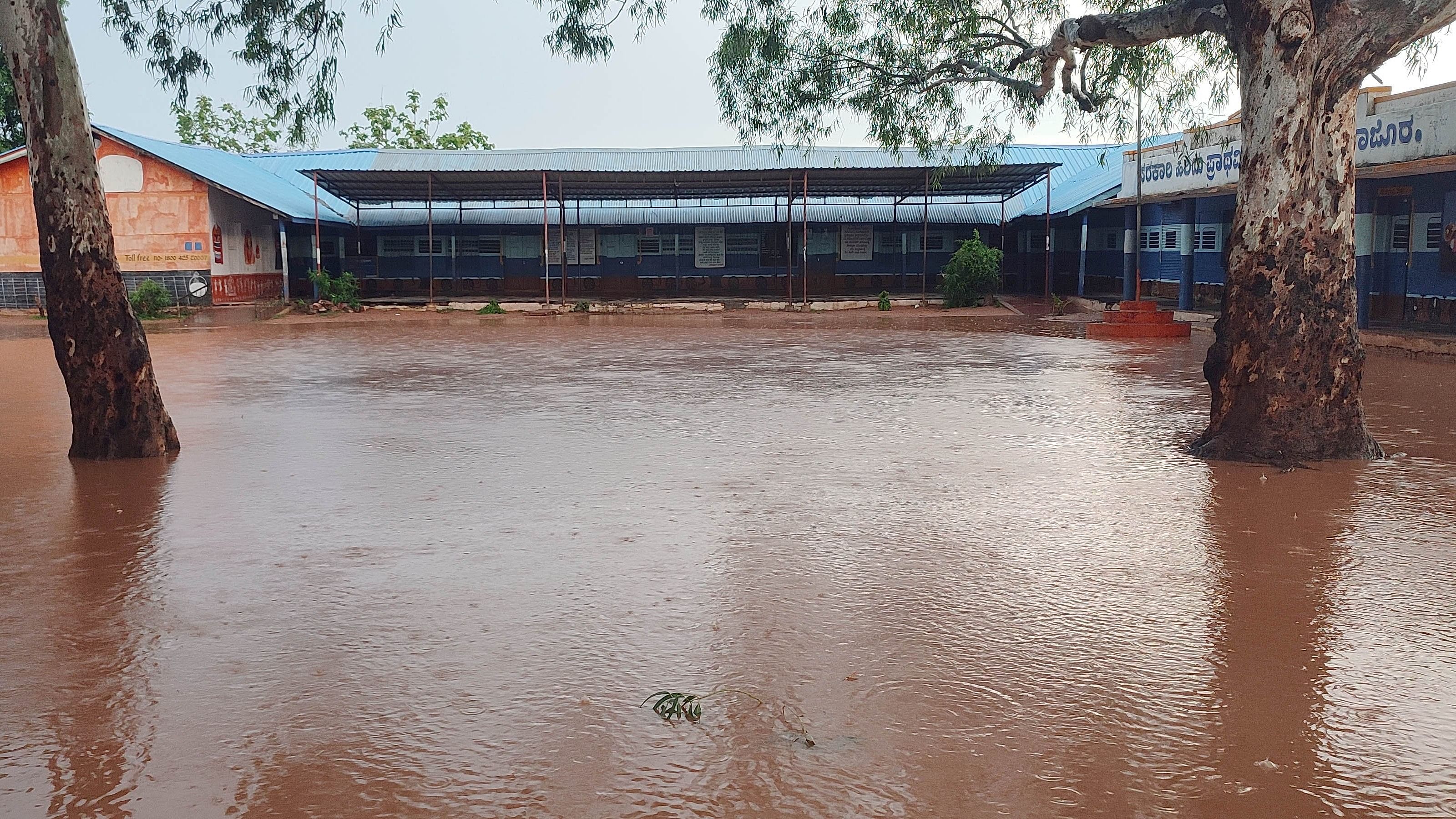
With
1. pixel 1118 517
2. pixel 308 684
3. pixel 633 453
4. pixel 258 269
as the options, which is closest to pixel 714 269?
pixel 258 269

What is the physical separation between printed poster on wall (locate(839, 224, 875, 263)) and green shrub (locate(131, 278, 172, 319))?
1871 cm

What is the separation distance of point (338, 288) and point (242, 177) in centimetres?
524

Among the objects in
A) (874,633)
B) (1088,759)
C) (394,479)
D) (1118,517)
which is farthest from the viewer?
(394,479)

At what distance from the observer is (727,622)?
5.11 metres

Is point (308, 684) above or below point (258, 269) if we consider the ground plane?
below

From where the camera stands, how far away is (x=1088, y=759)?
3738 mm

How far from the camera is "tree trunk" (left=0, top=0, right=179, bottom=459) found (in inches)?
347

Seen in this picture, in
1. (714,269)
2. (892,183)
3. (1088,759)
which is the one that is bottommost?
(1088,759)

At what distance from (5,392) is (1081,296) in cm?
2448

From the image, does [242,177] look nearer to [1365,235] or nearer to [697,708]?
[1365,235]

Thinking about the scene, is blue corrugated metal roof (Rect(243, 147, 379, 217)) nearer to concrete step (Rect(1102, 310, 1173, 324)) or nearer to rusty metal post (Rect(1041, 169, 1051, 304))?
rusty metal post (Rect(1041, 169, 1051, 304))

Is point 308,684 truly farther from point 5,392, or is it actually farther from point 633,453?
point 5,392

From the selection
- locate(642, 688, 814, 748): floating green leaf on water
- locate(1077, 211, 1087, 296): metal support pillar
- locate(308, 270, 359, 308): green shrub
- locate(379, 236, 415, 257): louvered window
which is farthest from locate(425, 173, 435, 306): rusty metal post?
locate(642, 688, 814, 748): floating green leaf on water

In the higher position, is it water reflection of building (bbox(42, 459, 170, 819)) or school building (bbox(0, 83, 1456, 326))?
school building (bbox(0, 83, 1456, 326))
